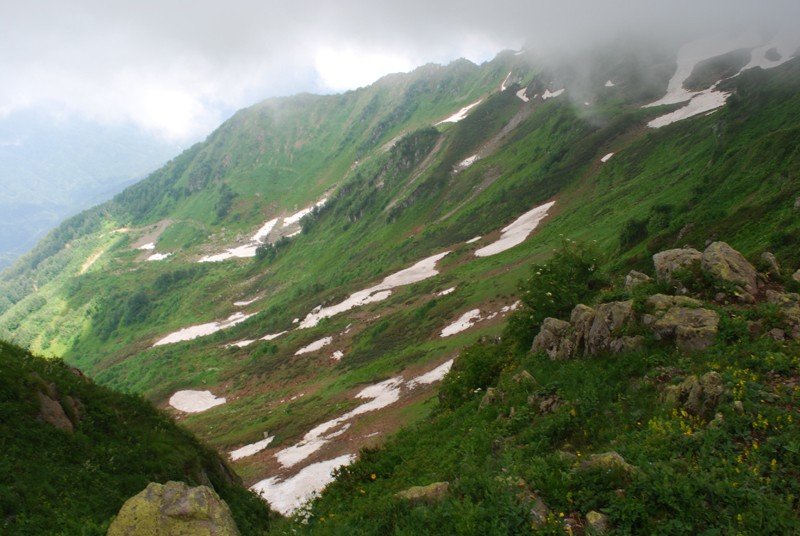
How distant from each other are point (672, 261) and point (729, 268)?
273 cm

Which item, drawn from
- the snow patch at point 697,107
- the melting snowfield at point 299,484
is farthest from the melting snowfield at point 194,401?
the snow patch at point 697,107

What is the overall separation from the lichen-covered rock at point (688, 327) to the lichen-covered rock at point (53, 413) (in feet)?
70.4

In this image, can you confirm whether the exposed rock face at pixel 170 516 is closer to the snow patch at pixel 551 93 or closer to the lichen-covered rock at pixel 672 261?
the lichen-covered rock at pixel 672 261

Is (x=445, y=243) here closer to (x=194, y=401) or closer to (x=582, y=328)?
(x=194, y=401)

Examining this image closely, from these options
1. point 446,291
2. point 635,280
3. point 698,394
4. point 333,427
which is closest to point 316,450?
point 333,427

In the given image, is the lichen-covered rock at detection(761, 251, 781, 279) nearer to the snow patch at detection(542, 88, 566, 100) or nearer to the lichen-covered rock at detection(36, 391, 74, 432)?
the lichen-covered rock at detection(36, 391, 74, 432)

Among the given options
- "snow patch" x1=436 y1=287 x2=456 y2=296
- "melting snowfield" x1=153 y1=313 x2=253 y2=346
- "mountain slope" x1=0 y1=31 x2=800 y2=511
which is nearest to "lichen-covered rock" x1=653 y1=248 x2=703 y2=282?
"mountain slope" x1=0 y1=31 x2=800 y2=511

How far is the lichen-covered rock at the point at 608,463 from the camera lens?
889cm

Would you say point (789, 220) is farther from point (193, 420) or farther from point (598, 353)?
point (193, 420)

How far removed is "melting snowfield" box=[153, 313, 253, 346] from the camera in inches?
4843

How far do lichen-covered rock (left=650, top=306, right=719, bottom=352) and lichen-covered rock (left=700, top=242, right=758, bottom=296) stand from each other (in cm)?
252

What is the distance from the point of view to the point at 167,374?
96.2 metres

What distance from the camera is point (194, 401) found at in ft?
238

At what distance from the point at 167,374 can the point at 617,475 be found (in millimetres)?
105715
